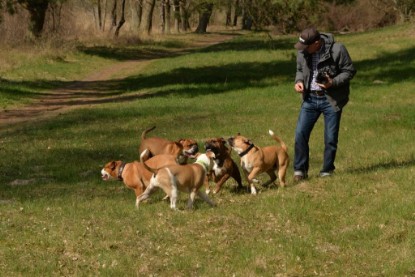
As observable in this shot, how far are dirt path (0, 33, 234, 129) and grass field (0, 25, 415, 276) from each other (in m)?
1.54

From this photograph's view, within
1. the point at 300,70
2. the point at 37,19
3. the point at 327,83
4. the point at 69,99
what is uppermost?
the point at 300,70

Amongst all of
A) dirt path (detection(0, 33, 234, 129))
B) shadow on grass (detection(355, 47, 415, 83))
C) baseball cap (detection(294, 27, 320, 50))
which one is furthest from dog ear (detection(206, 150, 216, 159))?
shadow on grass (detection(355, 47, 415, 83))

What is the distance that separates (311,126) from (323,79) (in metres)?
0.84

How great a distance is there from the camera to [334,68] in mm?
10352

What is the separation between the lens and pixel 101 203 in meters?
10.1

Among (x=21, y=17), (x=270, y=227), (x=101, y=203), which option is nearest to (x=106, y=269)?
(x=270, y=227)

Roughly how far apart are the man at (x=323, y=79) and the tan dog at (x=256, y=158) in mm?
486

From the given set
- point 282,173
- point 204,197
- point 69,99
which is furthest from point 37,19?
point 204,197

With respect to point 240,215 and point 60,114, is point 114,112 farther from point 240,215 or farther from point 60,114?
point 240,215

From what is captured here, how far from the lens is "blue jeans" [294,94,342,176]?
1056 cm

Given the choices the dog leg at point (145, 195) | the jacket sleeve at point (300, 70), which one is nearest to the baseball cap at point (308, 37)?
the jacket sleeve at point (300, 70)

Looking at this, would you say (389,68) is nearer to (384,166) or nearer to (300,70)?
(384,166)

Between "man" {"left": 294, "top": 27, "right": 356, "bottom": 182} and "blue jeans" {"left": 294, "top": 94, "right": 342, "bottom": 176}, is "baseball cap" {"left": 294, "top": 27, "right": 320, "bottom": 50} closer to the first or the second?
"man" {"left": 294, "top": 27, "right": 356, "bottom": 182}

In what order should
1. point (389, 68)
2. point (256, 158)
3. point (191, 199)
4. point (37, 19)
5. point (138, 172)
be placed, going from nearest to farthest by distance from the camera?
point (191, 199) → point (138, 172) → point (256, 158) → point (389, 68) → point (37, 19)
